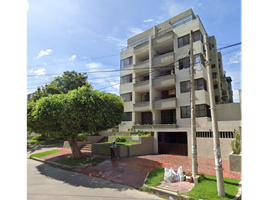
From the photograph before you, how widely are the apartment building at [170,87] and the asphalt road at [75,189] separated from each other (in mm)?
9590

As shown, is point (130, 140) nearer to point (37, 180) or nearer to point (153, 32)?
point (37, 180)

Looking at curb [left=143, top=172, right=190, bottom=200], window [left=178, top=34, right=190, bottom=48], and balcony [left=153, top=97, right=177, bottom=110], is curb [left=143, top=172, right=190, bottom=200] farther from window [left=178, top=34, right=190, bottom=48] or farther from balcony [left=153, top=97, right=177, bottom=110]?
window [left=178, top=34, right=190, bottom=48]

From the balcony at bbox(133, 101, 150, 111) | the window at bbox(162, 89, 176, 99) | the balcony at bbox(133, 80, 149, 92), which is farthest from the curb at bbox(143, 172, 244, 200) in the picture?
the balcony at bbox(133, 80, 149, 92)

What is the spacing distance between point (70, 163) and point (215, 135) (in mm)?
10509

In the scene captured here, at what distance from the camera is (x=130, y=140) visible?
59.2 ft

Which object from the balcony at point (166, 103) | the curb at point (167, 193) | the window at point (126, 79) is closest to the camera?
the curb at point (167, 193)

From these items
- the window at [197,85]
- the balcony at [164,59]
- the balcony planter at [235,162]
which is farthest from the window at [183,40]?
the balcony planter at [235,162]

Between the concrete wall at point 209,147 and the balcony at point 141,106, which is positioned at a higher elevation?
the balcony at point 141,106

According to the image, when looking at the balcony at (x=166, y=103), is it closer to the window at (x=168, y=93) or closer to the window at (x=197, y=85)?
the window at (x=197, y=85)

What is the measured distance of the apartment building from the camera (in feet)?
52.9

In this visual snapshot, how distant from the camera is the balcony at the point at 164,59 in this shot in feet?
60.9

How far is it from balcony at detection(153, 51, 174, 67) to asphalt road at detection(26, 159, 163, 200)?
14.6 meters

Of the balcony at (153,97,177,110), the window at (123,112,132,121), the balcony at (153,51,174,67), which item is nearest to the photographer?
the balcony at (153,97,177,110)
